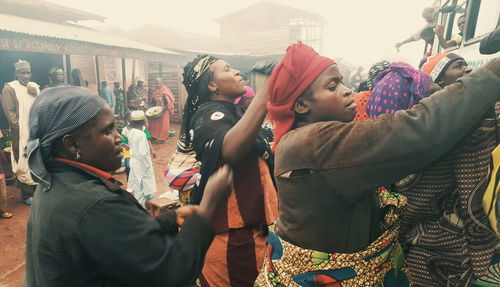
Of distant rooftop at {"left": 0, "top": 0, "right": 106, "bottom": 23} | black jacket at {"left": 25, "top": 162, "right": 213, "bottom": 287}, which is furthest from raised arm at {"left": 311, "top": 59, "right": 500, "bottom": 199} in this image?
distant rooftop at {"left": 0, "top": 0, "right": 106, "bottom": 23}

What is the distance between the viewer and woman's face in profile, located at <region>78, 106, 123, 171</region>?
142cm

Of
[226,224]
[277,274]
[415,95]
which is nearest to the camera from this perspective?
[277,274]

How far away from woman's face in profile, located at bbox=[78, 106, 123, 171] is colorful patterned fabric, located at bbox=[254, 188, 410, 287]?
3.07ft

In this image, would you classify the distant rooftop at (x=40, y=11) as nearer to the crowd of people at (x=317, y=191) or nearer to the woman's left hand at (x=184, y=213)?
the crowd of people at (x=317, y=191)

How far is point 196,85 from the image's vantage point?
258 cm

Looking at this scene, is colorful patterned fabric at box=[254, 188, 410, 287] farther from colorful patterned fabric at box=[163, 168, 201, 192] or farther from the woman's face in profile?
colorful patterned fabric at box=[163, 168, 201, 192]

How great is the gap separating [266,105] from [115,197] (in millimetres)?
921

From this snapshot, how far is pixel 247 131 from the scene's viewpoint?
74.5 inches

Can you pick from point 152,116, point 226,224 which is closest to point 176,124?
point 152,116

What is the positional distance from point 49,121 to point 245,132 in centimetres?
98

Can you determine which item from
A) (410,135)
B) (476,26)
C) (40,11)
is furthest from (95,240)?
(40,11)

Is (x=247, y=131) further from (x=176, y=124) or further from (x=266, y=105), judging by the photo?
(x=176, y=124)

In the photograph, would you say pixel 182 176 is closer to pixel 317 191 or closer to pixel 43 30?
pixel 317 191

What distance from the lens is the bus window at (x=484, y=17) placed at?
259 centimetres
